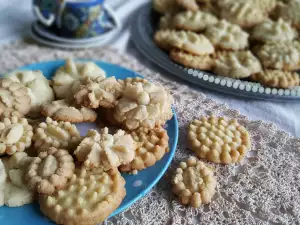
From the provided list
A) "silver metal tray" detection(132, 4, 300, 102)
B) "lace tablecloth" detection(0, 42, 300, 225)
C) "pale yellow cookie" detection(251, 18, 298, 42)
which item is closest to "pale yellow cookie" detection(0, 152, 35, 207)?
"lace tablecloth" detection(0, 42, 300, 225)

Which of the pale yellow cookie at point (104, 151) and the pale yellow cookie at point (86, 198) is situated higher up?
the pale yellow cookie at point (104, 151)

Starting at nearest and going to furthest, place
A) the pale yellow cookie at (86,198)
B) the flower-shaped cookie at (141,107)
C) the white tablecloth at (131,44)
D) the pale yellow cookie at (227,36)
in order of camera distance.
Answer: the pale yellow cookie at (86,198) → the flower-shaped cookie at (141,107) → the white tablecloth at (131,44) → the pale yellow cookie at (227,36)

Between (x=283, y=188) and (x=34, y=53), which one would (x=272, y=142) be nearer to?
(x=283, y=188)

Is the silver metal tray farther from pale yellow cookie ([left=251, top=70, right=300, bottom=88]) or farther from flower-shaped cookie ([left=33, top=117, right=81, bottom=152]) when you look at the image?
flower-shaped cookie ([left=33, top=117, right=81, bottom=152])

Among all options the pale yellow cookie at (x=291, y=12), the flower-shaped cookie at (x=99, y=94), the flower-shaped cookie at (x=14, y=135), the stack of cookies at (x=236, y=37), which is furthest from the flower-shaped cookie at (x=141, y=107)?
the pale yellow cookie at (x=291, y=12)

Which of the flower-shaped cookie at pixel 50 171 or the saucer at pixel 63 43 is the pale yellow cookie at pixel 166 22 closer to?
the saucer at pixel 63 43

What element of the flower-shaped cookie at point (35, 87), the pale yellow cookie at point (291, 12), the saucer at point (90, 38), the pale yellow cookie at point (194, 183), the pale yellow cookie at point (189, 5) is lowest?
the saucer at point (90, 38)
